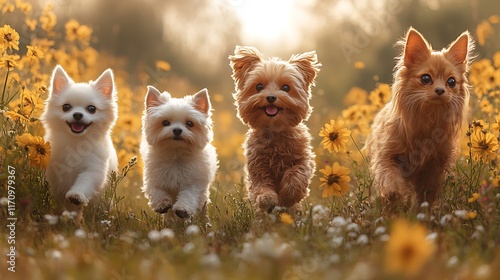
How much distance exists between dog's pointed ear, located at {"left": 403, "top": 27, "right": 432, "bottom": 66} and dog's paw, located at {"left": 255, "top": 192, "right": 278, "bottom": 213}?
1440 mm

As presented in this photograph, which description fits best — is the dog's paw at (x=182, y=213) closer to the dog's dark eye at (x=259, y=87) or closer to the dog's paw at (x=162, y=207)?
the dog's paw at (x=162, y=207)

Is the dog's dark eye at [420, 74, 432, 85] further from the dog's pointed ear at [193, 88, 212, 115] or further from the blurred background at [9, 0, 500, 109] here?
the blurred background at [9, 0, 500, 109]

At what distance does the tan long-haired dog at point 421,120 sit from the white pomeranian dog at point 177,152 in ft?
4.53

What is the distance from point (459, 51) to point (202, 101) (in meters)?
2.03

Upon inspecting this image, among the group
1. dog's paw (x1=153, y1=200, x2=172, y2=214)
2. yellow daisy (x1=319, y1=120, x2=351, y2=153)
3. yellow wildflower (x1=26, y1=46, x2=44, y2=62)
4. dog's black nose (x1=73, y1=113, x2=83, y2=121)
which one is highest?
yellow wildflower (x1=26, y1=46, x2=44, y2=62)

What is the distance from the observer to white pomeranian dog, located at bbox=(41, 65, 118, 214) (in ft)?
16.5

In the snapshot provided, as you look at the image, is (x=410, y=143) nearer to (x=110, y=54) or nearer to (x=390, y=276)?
(x=390, y=276)

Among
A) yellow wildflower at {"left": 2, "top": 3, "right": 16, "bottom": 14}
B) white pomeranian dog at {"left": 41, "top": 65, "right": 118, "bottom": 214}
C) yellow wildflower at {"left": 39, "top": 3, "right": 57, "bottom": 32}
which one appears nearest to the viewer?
white pomeranian dog at {"left": 41, "top": 65, "right": 118, "bottom": 214}

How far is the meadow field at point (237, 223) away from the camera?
2.84 m

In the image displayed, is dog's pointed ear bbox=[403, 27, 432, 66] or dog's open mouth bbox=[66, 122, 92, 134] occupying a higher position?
dog's pointed ear bbox=[403, 27, 432, 66]

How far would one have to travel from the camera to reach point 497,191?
478 centimetres

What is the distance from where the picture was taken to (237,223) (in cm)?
498

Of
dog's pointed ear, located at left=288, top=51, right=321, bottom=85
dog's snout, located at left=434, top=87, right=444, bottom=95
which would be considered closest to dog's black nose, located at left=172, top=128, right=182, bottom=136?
dog's pointed ear, located at left=288, top=51, right=321, bottom=85

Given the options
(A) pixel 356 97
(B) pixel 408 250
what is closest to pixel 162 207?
(B) pixel 408 250
